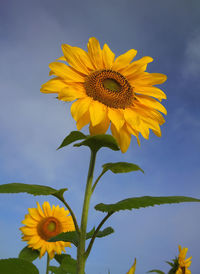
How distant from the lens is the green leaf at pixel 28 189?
1791 millimetres

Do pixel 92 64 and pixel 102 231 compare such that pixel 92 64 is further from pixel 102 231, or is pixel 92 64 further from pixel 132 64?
pixel 102 231

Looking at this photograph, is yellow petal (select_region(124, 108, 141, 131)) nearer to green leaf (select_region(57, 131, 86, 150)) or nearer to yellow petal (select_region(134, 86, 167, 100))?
yellow petal (select_region(134, 86, 167, 100))

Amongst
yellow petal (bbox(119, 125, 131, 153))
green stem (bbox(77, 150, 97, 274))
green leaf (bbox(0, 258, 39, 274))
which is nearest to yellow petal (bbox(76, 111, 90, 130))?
yellow petal (bbox(119, 125, 131, 153))

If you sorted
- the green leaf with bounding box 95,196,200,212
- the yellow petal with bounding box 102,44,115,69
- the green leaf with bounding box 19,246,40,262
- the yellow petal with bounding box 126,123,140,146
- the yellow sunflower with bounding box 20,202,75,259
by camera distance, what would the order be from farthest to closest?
the yellow sunflower with bounding box 20,202,75,259 < the green leaf with bounding box 19,246,40,262 < the yellow petal with bounding box 102,44,115,69 < the yellow petal with bounding box 126,123,140,146 < the green leaf with bounding box 95,196,200,212

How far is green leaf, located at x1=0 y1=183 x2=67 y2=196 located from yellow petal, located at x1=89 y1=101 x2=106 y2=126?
50cm

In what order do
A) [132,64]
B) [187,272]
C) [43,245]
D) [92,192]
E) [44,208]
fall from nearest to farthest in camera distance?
1. [92,192]
2. [132,64]
3. [187,272]
4. [43,245]
5. [44,208]

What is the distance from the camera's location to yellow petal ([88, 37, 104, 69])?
2527 millimetres

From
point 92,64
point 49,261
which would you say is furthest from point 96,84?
point 49,261

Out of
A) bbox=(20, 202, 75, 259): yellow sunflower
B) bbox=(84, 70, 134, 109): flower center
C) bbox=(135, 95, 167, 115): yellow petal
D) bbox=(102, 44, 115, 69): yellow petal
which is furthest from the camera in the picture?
bbox=(20, 202, 75, 259): yellow sunflower

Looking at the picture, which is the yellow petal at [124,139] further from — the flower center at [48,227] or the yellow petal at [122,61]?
the flower center at [48,227]

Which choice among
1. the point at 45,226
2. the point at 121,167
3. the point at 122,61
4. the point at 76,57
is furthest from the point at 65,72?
the point at 45,226

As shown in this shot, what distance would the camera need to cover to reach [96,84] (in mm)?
2449

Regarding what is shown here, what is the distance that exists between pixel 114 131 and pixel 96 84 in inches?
17.3

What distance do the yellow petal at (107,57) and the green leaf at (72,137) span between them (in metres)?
0.84
